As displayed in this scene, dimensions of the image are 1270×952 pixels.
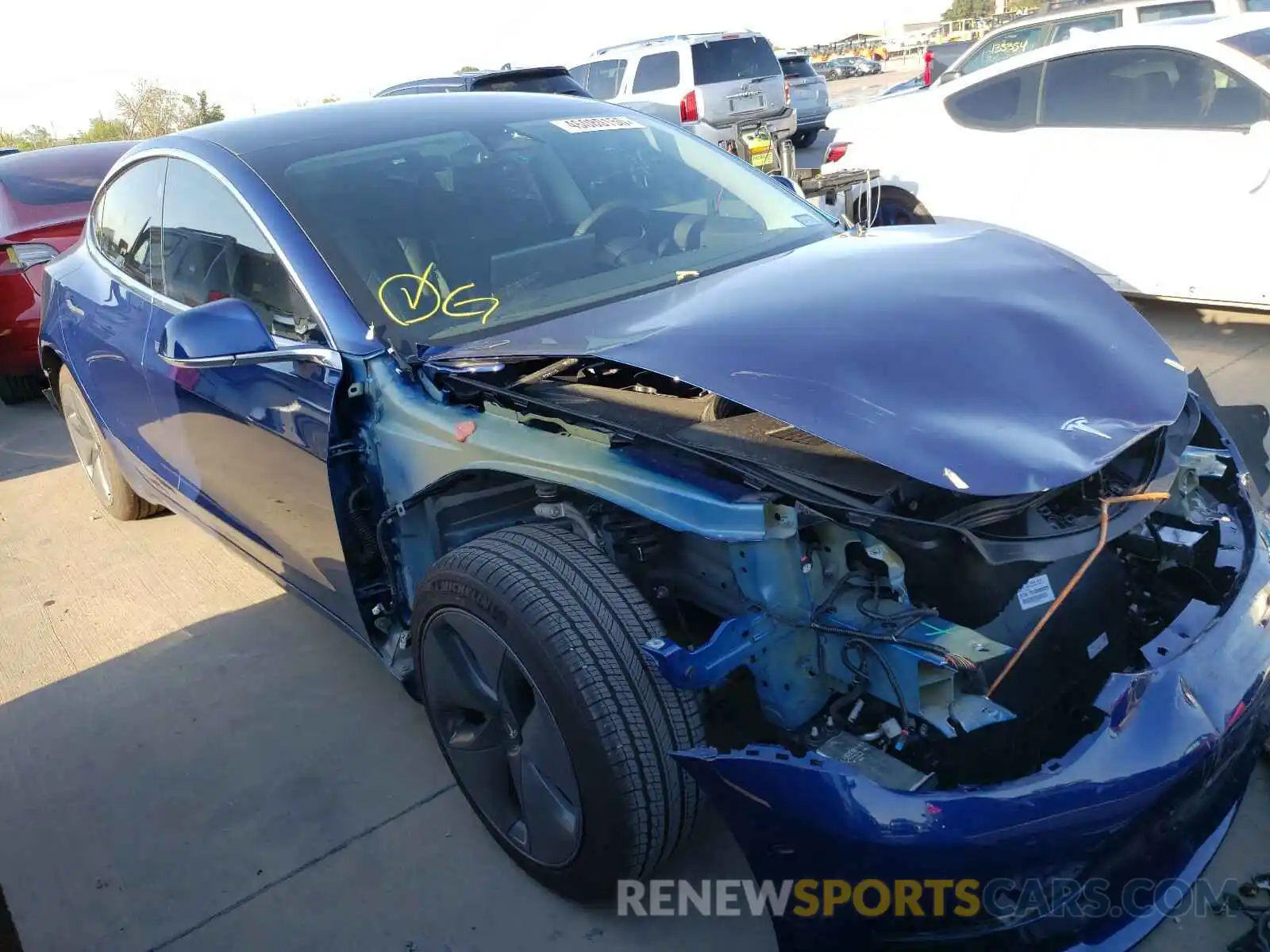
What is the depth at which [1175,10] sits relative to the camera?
875 cm

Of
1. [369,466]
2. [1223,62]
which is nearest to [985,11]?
[1223,62]

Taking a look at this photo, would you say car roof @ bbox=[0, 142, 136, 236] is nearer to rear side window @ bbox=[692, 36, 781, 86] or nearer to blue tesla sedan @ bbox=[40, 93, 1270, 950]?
blue tesla sedan @ bbox=[40, 93, 1270, 950]

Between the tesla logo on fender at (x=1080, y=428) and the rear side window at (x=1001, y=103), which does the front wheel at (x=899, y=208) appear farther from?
the tesla logo on fender at (x=1080, y=428)

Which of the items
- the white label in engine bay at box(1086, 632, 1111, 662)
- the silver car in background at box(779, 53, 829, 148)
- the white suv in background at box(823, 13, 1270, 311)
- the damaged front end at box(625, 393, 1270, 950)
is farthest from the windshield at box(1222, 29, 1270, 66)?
the silver car in background at box(779, 53, 829, 148)

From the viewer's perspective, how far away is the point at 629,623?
2.05 m

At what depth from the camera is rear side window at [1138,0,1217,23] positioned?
27.9ft

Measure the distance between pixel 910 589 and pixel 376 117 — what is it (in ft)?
7.72

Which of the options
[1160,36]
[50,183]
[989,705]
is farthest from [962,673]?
[50,183]

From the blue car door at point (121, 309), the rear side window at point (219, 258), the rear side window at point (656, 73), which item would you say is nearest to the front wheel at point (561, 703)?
the rear side window at point (219, 258)

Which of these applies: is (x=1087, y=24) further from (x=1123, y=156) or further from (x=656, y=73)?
(x=656, y=73)

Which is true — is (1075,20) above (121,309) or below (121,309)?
above

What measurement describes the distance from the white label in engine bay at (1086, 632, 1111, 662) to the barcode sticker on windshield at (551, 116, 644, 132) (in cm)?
229

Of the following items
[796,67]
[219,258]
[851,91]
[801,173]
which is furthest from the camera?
[851,91]

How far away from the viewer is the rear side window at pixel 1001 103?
236 inches
